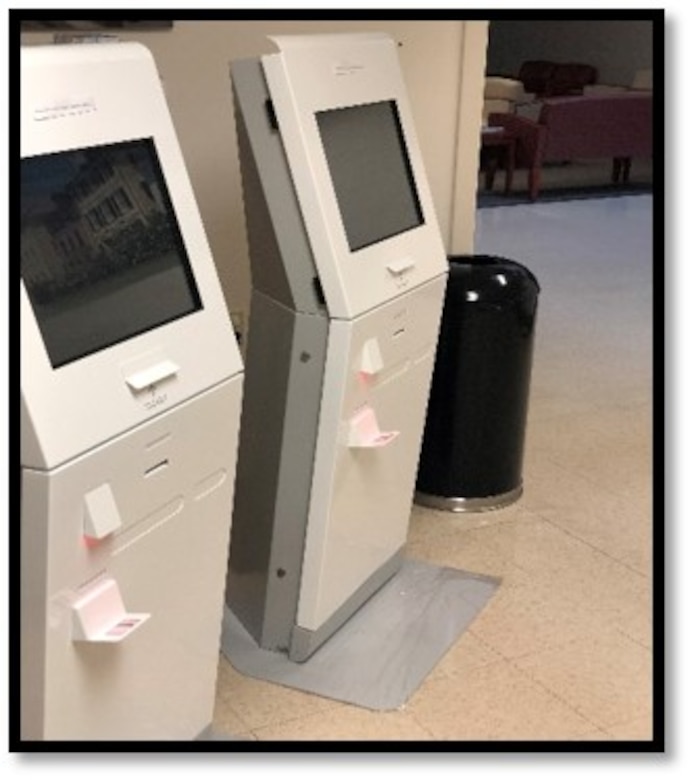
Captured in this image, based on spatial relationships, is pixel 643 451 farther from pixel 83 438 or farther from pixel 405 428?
pixel 83 438

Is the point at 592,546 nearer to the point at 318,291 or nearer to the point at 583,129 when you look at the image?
the point at 318,291

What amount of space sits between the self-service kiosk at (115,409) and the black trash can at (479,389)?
4.54 feet

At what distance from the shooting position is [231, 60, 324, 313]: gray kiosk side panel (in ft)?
7.45

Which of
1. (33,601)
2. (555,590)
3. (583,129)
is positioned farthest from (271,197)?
(583,129)

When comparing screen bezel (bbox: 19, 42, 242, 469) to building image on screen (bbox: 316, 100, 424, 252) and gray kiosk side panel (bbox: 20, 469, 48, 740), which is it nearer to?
gray kiosk side panel (bbox: 20, 469, 48, 740)

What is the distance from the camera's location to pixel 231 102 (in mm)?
2893

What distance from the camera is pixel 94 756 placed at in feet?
5.77

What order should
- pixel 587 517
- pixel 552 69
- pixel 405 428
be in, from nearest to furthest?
pixel 405 428
pixel 587 517
pixel 552 69

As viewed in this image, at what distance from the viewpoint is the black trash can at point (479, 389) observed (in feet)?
10.6

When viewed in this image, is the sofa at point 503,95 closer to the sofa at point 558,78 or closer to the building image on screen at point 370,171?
the sofa at point 558,78

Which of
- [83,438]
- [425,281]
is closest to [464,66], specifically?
[425,281]

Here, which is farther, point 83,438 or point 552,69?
point 552,69

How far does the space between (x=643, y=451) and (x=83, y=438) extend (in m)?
2.69

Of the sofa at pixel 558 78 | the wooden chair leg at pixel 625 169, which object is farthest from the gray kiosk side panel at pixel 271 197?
the sofa at pixel 558 78
